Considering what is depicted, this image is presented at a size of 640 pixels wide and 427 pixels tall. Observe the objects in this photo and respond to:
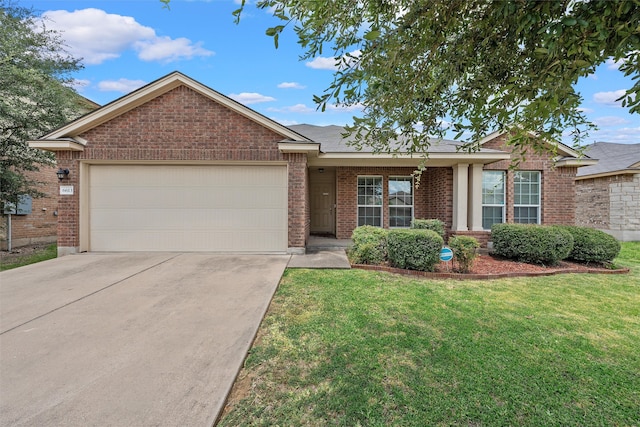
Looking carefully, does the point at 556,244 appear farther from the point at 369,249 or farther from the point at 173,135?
the point at 173,135

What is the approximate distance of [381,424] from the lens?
2037 millimetres

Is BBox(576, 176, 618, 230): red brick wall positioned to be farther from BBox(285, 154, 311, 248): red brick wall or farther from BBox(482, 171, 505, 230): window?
BBox(285, 154, 311, 248): red brick wall

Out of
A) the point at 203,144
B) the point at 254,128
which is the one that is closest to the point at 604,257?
the point at 254,128

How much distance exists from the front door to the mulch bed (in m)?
5.62

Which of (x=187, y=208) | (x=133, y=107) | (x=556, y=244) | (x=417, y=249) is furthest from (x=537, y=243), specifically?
(x=133, y=107)

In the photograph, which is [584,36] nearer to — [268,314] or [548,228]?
[268,314]

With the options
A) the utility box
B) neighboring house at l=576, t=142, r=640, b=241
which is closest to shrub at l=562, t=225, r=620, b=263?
neighboring house at l=576, t=142, r=640, b=241

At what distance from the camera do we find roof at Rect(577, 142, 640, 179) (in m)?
12.3

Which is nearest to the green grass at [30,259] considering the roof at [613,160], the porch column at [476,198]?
the porch column at [476,198]

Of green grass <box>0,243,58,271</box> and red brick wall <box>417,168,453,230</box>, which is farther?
red brick wall <box>417,168,453,230</box>

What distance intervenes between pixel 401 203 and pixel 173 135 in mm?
7817

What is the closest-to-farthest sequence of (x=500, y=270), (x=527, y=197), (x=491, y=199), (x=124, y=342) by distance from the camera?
(x=124, y=342)
(x=500, y=270)
(x=491, y=199)
(x=527, y=197)

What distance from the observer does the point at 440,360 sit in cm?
289

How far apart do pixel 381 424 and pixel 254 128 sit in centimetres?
723
